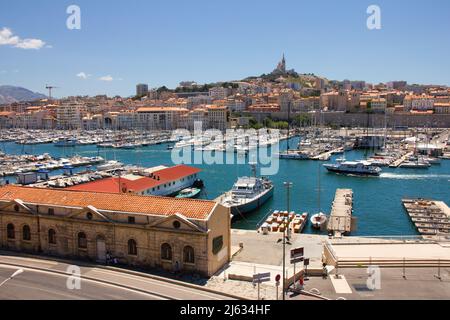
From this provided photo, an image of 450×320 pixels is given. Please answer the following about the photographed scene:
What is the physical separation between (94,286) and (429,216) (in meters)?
25.2

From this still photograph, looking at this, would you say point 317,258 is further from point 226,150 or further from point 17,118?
point 17,118

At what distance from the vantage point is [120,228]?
718 inches

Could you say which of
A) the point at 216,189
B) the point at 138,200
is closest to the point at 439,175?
the point at 216,189

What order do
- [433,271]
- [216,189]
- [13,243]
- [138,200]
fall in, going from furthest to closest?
[216,189] < [13,243] < [138,200] < [433,271]

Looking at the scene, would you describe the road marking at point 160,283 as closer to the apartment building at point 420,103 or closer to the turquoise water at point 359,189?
the turquoise water at point 359,189

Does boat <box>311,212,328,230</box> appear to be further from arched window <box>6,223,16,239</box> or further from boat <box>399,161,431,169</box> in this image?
boat <box>399,161,431,169</box>

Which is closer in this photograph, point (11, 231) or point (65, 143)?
point (11, 231)

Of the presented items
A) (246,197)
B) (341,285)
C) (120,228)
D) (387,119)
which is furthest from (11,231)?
(387,119)

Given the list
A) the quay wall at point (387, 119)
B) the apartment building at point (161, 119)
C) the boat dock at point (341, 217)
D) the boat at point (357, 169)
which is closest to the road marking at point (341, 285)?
the boat dock at point (341, 217)

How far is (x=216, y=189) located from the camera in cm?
4600

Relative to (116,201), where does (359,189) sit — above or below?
below

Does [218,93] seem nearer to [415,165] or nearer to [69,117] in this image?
[69,117]

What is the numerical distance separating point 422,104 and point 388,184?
4117 inches
